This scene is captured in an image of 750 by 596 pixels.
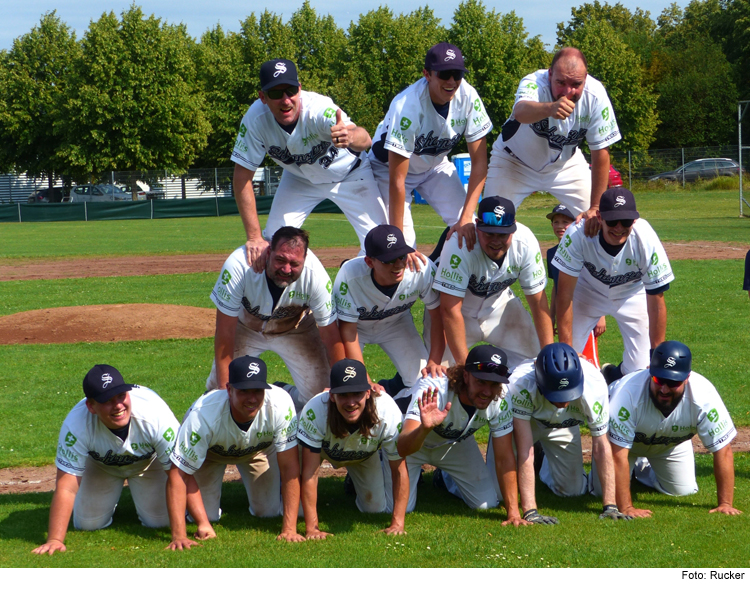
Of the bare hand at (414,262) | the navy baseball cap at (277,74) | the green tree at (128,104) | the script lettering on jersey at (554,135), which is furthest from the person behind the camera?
the green tree at (128,104)

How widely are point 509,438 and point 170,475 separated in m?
2.75

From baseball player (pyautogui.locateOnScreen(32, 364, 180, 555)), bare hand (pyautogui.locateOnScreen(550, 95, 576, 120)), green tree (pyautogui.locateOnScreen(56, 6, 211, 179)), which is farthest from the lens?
green tree (pyautogui.locateOnScreen(56, 6, 211, 179))

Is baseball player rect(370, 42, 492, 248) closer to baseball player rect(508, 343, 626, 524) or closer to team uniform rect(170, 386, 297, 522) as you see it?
baseball player rect(508, 343, 626, 524)

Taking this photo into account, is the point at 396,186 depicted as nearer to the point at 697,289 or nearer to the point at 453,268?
the point at 453,268

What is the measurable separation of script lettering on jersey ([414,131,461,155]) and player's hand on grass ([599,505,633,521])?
3.59 m

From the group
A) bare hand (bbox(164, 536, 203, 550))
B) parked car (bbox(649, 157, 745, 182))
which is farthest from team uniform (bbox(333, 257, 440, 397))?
parked car (bbox(649, 157, 745, 182))

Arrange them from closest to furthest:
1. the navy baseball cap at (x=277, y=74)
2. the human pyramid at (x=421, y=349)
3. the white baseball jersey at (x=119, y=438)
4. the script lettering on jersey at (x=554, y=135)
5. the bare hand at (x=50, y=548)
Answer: the bare hand at (x=50, y=548), the white baseball jersey at (x=119, y=438), the human pyramid at (x=421, y=349), the navy baseball cap at (x=277, y=74), the script lettering on jersey at (x=554, y=135)

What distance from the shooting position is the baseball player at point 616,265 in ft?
23.6

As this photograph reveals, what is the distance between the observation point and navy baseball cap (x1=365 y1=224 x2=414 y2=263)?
6.94m

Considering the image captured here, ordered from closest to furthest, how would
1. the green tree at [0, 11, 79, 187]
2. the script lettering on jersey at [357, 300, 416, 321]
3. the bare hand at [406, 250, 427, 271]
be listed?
the bare hand at [406, 250, 427, 271]
the script lettering on jersey at [357, 300, 416, 321]
the green tree at [0, 11, 79, 187]

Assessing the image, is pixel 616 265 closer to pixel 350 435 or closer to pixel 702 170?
pixel 350 435

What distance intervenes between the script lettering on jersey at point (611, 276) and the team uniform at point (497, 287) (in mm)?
513

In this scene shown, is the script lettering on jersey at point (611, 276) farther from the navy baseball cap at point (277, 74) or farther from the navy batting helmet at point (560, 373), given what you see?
the navy baseball cap at point (277, 74)

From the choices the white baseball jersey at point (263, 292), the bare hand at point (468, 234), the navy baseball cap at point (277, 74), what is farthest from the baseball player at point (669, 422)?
the navy baseball cap at point (277, 74)
